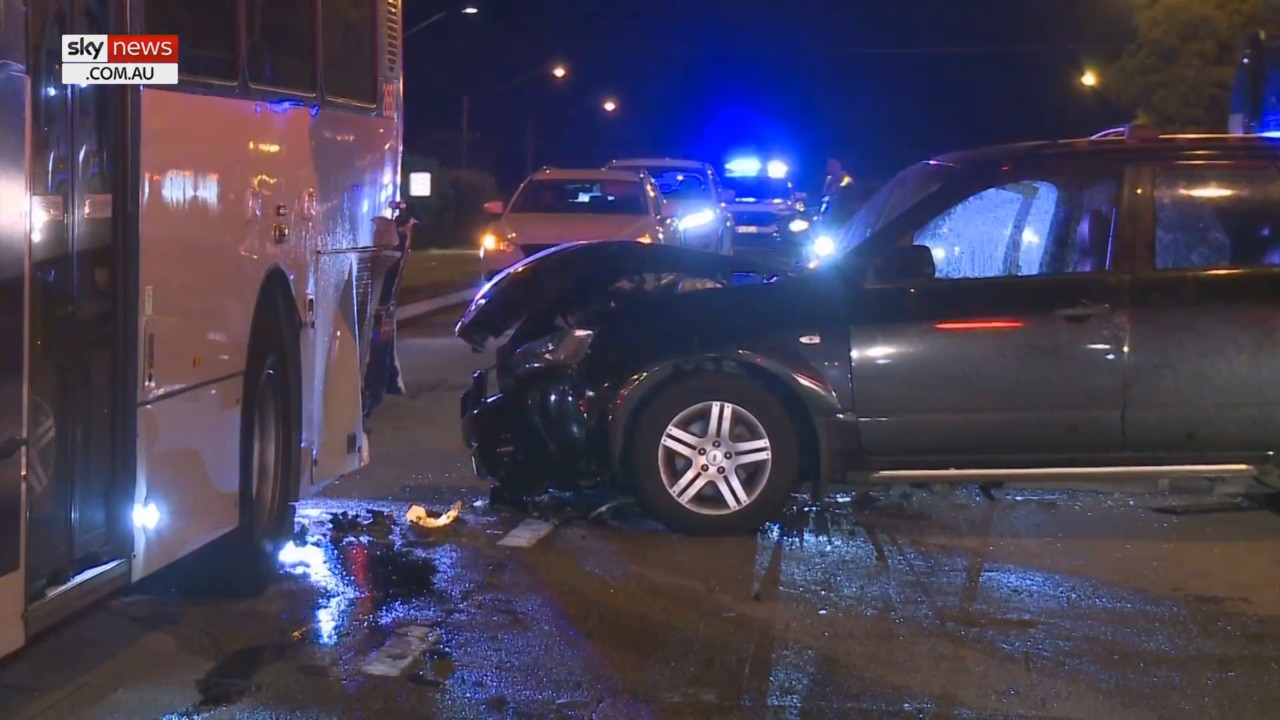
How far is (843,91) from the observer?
74.0m

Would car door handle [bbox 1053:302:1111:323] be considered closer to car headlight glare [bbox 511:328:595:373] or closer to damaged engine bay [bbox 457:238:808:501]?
damaged engine bay [bbox 457:238:808:501]

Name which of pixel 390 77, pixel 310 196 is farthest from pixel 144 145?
pixel 390 77

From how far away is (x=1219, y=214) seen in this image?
748 centimetres

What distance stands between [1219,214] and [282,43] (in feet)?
14.5

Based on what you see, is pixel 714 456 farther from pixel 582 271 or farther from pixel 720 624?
pixel 720 624

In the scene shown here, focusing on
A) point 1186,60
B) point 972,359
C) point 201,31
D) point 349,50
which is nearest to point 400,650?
point 201,31

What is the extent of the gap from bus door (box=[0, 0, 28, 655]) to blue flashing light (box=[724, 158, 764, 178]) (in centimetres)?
3005

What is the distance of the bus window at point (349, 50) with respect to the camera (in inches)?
300

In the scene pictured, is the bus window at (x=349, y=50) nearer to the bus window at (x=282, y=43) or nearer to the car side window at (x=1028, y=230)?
the bus window at (x=282, y=43)

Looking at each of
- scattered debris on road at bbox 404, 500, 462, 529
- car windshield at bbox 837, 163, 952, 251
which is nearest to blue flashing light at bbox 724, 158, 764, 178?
car windshield at bbox 837, 163, 952, 251

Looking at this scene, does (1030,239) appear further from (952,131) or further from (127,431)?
(952,131)

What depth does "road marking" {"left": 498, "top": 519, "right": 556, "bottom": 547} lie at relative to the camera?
7.61m

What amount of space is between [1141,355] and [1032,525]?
1.16 meters

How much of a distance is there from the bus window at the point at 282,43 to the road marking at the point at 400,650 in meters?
2.35
